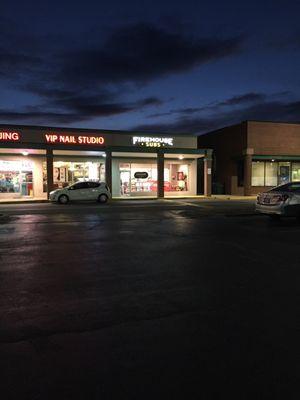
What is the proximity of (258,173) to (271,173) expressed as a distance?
1.39 m

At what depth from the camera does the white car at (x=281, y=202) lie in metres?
15.7

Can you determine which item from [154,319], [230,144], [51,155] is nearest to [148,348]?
[154,319]

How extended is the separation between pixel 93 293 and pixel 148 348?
2.27 metres

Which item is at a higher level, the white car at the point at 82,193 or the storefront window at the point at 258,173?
the storefront window at the point at 258,173

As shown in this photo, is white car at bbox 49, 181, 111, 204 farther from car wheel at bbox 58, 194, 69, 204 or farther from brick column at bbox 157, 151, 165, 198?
brick column at bbox 157, 151, 165, 198

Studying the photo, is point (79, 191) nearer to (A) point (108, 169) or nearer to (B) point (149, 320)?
(A) point (108, 169)

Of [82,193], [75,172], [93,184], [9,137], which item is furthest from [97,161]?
[9,137]

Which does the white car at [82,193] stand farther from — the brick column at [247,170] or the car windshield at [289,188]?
the car windshield at [289,188]

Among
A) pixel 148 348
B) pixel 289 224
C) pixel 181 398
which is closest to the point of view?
pixel 181 398

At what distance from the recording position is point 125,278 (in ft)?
24.3

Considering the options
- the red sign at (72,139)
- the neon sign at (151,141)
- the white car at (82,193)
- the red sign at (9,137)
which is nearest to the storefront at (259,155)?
the neon sign at (151,141)

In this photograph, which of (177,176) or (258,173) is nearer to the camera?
(177,176)

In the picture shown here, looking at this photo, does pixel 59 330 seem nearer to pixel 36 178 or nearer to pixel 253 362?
pixel 253 362

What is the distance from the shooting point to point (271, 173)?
3772 cm
